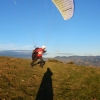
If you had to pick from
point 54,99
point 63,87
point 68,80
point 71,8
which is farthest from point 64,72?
point 54,99

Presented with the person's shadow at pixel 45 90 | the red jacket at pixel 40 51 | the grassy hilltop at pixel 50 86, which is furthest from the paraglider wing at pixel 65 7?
the person's shadow at pixel 45 90

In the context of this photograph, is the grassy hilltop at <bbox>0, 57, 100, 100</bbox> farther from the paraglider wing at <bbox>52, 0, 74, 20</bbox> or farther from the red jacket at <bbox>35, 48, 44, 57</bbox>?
the paraglider wing at <bbox>52, 0, 74, 20</bbox>

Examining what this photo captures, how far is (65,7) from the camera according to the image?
19.9 m

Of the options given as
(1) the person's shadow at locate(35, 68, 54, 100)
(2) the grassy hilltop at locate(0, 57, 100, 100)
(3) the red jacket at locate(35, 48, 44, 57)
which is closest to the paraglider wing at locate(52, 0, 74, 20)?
(3) the red jacket at locate(35, 48, 44, 57)

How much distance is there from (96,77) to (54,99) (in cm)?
835

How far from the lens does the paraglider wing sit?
18.8 metres

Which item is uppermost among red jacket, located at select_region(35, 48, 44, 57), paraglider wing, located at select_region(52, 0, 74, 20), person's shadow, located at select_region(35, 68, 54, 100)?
paraglider wing, located at select_region(52, 0, 74, 20)

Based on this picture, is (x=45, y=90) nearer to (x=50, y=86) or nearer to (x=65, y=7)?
(x=50, y=86)

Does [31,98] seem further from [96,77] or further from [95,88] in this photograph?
[96,77]

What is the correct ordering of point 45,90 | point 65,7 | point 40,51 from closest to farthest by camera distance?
point 45,90
point 65,7
point 40,51

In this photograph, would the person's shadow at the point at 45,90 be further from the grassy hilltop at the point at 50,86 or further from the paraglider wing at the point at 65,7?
the paraglider wing at the point at 65,7

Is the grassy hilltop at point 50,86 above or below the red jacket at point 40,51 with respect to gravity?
below

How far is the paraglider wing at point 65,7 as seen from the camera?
18.8 m

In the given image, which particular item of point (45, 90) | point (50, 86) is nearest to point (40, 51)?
point (50, 86)
